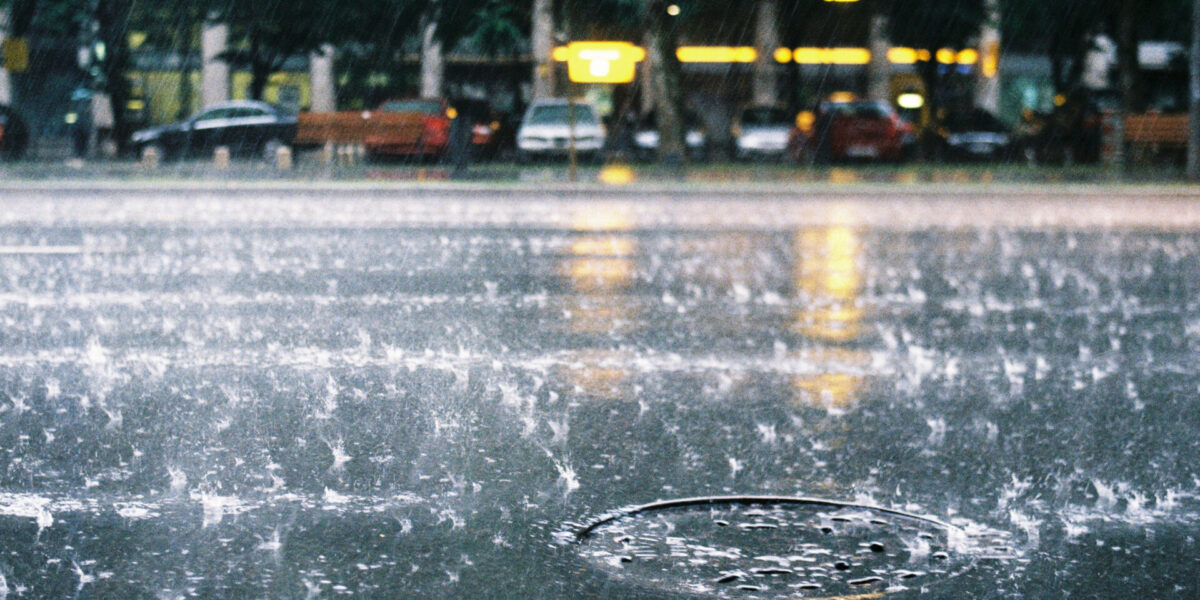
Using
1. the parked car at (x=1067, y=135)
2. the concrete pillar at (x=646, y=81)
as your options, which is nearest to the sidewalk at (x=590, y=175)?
the parked car at (x=1067, y=135)

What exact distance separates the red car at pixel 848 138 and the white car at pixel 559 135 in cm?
457

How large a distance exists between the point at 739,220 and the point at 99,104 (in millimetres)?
38307

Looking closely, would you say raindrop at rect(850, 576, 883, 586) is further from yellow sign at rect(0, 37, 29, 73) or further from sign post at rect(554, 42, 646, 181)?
yellow sign at rect(0, 37, 29, 73)

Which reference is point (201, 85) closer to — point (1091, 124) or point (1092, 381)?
point (1091, 124)

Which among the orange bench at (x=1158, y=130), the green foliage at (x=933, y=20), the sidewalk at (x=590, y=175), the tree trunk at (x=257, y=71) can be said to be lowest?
the sidewalk at (x=590, y=175)

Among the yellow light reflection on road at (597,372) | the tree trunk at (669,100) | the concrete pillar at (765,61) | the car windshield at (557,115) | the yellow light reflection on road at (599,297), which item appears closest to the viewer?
the yellow light reflection on road at (597,372)

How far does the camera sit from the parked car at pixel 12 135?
33875 millimetres

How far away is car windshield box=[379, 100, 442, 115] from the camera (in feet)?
109

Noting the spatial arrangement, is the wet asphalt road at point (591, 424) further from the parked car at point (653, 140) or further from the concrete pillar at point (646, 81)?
the concrete pillar at point (646, 81)

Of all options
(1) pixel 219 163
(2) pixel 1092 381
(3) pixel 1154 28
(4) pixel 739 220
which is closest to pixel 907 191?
(4) pixel 739 220

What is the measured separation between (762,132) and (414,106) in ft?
27.0

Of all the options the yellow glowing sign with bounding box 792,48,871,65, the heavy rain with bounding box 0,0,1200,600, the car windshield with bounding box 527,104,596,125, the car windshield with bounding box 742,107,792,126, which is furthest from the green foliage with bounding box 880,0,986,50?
the yellow glowing sign with bounding box 792,48,871,65

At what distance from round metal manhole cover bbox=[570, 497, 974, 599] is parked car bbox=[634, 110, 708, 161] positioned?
94.8ft

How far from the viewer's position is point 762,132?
114ft
